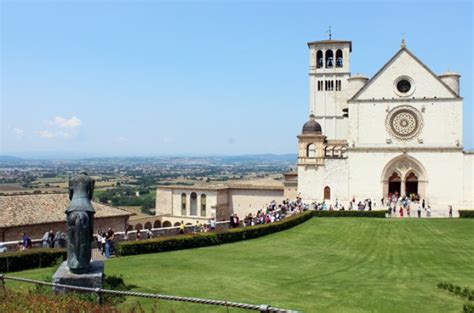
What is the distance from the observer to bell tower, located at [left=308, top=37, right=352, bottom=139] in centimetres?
7156

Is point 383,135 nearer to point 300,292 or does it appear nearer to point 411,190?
point 411,190

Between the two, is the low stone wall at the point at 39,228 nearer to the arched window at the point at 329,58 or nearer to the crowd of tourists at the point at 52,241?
the crowd of tourists at the point at 52,241

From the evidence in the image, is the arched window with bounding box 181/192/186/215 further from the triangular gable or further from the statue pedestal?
the statue pedestal

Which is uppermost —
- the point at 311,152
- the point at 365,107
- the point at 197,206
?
the point at 365,107

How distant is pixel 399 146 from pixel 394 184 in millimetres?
3982

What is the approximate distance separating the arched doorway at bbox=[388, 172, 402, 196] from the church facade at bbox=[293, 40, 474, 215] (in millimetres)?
68

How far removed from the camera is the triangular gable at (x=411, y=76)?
53.2m

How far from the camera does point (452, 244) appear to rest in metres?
29.3

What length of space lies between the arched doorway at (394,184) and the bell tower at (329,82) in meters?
16.9

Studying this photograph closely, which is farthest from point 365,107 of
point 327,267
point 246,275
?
point 246,275

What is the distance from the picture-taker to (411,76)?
53656mm

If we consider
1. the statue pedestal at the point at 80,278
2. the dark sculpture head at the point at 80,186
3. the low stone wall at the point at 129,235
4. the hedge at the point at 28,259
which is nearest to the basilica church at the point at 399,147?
the low stone wall at the point at 129,235

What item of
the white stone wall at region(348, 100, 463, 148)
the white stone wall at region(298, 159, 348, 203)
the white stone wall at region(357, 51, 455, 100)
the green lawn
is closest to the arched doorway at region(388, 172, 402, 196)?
the white stone wall at region(348, 100, 463, 148)

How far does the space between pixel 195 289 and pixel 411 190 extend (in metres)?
42.9
